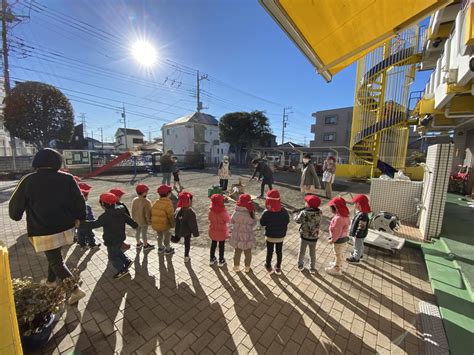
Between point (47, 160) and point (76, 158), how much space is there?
15.8 metres

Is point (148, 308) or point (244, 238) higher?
point (244, 238)

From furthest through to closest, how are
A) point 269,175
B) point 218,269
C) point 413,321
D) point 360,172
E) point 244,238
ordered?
point 360,172
point 269,175
point 218,269
point 244,238
point 413,321

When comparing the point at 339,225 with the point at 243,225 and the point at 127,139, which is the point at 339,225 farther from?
the point at 127,139

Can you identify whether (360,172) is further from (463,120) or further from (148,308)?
(148,308)

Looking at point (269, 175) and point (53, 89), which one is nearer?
point (269, 175)

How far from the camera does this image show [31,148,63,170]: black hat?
94.7 inches

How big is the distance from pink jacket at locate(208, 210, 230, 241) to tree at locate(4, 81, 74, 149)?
1946cm

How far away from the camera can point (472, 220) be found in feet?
18.8

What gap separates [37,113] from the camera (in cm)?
1520

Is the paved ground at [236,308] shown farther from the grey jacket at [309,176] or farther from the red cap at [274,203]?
the grey jacket at [309,176]

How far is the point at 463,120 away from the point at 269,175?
8558 millimetres

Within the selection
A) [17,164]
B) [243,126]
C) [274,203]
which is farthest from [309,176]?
[243,126]

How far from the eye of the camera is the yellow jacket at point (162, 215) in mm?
3699

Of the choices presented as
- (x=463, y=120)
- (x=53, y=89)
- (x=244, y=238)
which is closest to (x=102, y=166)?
(x=53, y=89)
